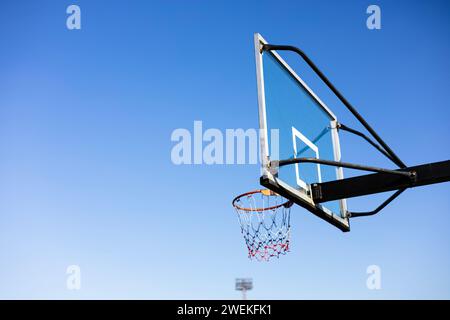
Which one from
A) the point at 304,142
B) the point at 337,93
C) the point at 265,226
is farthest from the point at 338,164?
the point at 265,226

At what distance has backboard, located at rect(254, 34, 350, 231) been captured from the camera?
11.6ft

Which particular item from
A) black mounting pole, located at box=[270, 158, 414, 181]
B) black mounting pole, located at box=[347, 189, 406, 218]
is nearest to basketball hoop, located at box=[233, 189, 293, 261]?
black mounting pole, located at box=[347, 189, 406, 218]

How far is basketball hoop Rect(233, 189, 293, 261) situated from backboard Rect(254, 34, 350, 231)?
1383 millimetres

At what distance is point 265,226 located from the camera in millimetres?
6105

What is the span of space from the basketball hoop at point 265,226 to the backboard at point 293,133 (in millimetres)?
1383

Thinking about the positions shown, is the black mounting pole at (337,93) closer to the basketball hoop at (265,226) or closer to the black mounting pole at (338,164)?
the black mounting pole at (338,164)

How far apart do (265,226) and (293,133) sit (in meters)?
2.38

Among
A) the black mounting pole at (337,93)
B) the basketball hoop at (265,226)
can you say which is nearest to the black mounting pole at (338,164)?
the black mounting pole at (337,93)

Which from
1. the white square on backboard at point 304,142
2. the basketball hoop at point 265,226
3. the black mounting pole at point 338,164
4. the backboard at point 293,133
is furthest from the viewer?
the basketball hoop at point 265,226

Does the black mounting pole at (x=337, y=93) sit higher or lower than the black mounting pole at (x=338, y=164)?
higher

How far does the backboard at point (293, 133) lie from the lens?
355 centimetres
